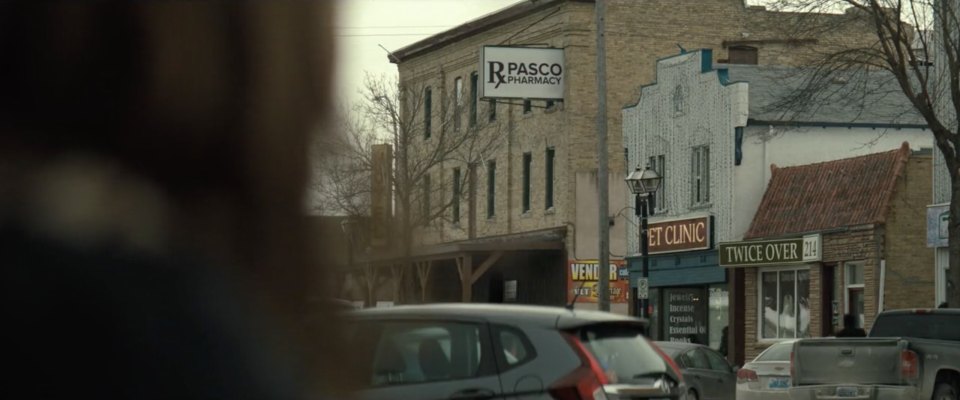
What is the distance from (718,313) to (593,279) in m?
4.34

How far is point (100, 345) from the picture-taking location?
1.13 meters

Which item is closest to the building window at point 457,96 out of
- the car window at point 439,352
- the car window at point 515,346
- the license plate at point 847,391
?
the license plate at point 847,391

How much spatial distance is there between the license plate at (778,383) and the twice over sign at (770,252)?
38.5 feet

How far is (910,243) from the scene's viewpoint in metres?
32.0

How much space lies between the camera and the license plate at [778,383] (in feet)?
72.4

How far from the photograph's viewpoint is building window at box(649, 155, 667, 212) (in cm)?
4106

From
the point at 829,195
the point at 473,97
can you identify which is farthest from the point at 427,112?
the point at 473,97

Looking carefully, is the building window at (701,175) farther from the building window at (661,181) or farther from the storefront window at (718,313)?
the storefront window at (718,313)

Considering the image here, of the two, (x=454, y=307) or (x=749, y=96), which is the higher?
(x=749, y=96)

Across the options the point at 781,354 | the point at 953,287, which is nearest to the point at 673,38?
the point at 953,287

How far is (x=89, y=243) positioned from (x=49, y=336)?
0.23ft

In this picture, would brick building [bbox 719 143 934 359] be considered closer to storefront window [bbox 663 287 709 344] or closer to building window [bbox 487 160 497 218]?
storefront window [bbox 663 287 709 344]

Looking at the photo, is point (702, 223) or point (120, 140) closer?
point (120, 140)

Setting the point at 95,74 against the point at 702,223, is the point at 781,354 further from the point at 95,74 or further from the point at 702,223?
the point at 95,74
